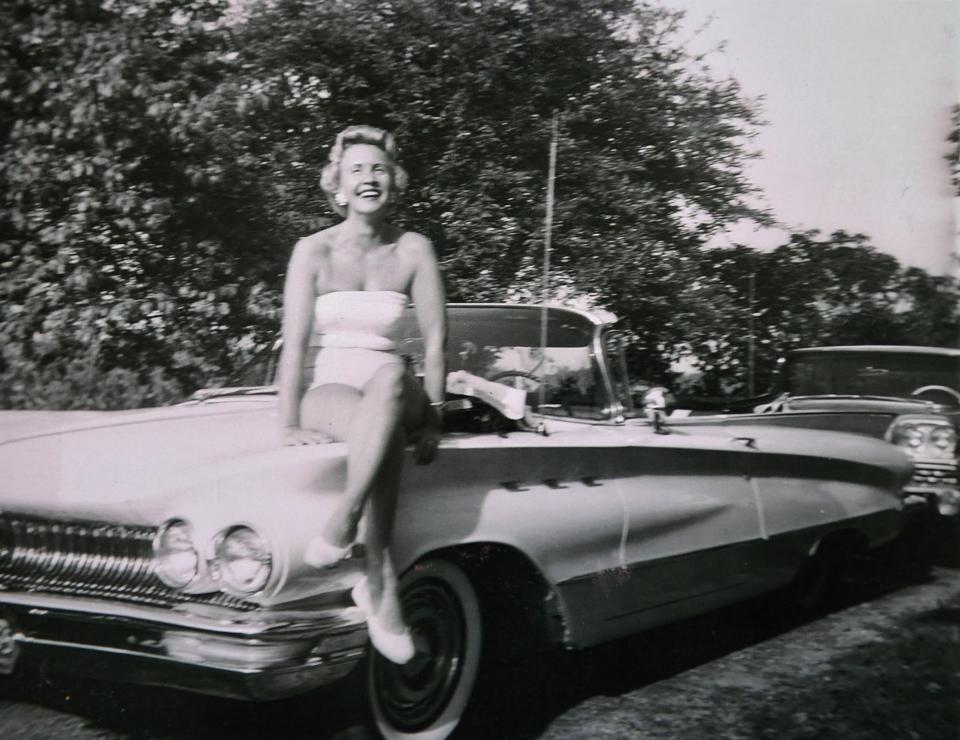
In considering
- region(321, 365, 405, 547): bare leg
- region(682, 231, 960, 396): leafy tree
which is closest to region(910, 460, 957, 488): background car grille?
region(682, 231, 960, 396): leafy tree

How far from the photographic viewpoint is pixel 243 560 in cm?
201

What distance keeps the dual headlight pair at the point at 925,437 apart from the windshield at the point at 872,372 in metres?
0.16

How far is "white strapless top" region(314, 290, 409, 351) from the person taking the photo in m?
2.64

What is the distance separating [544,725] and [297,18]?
2.72 metres

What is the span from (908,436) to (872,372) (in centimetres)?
42

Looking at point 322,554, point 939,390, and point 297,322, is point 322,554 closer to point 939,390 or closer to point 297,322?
point 297,322

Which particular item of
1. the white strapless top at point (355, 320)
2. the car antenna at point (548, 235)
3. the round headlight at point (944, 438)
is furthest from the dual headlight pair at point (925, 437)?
the white strapless top at point (355, 320)

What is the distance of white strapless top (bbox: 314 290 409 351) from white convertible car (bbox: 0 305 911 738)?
→ 223 mm

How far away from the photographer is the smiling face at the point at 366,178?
278 cm

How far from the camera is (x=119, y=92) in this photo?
362cm

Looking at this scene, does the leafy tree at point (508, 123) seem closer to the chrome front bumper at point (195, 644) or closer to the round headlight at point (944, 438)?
the round headlight at point (944, 438)

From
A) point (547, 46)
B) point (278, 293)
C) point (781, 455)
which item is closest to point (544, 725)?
point (781, 455)

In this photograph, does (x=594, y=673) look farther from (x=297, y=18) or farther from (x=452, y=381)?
(x=297, y=18)

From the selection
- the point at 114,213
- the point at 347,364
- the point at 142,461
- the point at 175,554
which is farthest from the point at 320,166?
the point at 175,554
